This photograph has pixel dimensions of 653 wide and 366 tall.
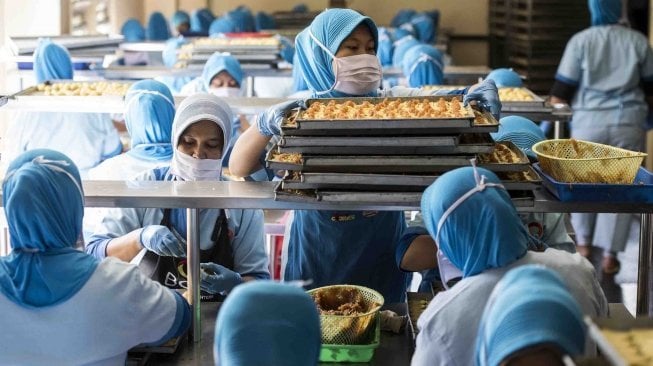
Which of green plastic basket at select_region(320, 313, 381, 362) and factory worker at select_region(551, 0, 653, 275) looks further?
factory worker at select_region(551, 0, 653, 275)

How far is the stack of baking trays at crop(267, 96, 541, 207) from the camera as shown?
255 centimetres

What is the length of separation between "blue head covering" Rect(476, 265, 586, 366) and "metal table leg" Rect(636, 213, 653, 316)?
3.75 ft

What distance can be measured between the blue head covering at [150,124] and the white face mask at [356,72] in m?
1.31

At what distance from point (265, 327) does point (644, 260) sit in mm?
1478

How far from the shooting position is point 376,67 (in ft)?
10.8

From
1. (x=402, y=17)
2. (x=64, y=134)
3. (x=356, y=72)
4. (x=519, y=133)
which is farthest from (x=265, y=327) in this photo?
(x=402, y=17)

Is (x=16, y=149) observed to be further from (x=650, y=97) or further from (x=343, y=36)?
(x=650, y=97)

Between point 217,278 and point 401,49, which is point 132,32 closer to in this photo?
point 401,49

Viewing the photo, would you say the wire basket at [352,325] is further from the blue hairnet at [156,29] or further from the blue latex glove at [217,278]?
the blue hairnet at [156,29]

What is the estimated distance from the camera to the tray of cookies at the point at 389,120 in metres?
2.55

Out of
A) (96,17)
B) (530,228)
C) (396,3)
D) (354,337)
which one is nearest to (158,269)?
(354,337)

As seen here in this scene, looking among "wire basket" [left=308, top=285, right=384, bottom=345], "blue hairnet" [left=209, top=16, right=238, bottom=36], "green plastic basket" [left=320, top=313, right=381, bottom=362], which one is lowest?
"green plastic basket" [left=320, top=313, right=381, bottom=362]

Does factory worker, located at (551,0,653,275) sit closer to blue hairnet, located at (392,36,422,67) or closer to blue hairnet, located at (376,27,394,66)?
blue hairnet, located at (392,36,422,67)

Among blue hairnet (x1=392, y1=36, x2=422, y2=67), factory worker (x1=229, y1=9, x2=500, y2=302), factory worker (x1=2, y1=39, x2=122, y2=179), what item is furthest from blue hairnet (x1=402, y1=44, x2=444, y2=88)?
factory worker (x1=229, y1=9, x2=500, y2=302)
